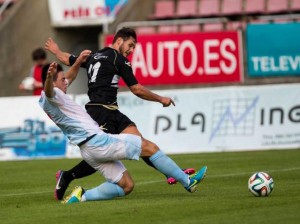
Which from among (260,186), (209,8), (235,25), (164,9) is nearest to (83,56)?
(260,186)

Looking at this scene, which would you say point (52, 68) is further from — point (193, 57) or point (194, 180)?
point (193, 57)

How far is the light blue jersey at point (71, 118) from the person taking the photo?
10742mm

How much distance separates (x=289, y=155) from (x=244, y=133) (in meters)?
2.20

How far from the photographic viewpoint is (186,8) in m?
26.1

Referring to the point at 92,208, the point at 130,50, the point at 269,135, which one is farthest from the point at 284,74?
the point at 92,208

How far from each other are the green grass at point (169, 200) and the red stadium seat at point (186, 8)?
986 cm

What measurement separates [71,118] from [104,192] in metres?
Answer: 0.91

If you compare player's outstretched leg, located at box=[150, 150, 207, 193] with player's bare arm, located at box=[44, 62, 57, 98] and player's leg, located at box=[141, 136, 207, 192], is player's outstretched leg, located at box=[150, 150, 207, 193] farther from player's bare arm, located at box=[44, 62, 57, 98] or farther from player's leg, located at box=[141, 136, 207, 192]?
player's bare arm, located at box=[44, 62, 57, 98]

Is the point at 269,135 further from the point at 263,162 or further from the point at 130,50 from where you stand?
the point at 130,50

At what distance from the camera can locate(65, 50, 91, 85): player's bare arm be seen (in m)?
→ 11.7

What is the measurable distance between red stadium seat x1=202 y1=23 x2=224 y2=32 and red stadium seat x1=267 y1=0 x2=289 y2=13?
1.57 m

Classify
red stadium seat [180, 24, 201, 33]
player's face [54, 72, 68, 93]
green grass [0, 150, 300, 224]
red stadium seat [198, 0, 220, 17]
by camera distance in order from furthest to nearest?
red stadium seat [198, 0, 220, 17] → red stadium seat [180, 24, 201, 33] → player's face [54, 72, 68, 93] → green grass [0, 150, 300, 224]

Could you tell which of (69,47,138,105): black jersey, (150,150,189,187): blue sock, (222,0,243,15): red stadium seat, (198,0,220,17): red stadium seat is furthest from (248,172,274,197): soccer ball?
(198,0,220,17): red stadium seat

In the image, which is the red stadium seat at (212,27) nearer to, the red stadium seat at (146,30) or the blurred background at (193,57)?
the blurred background at (193,57)
